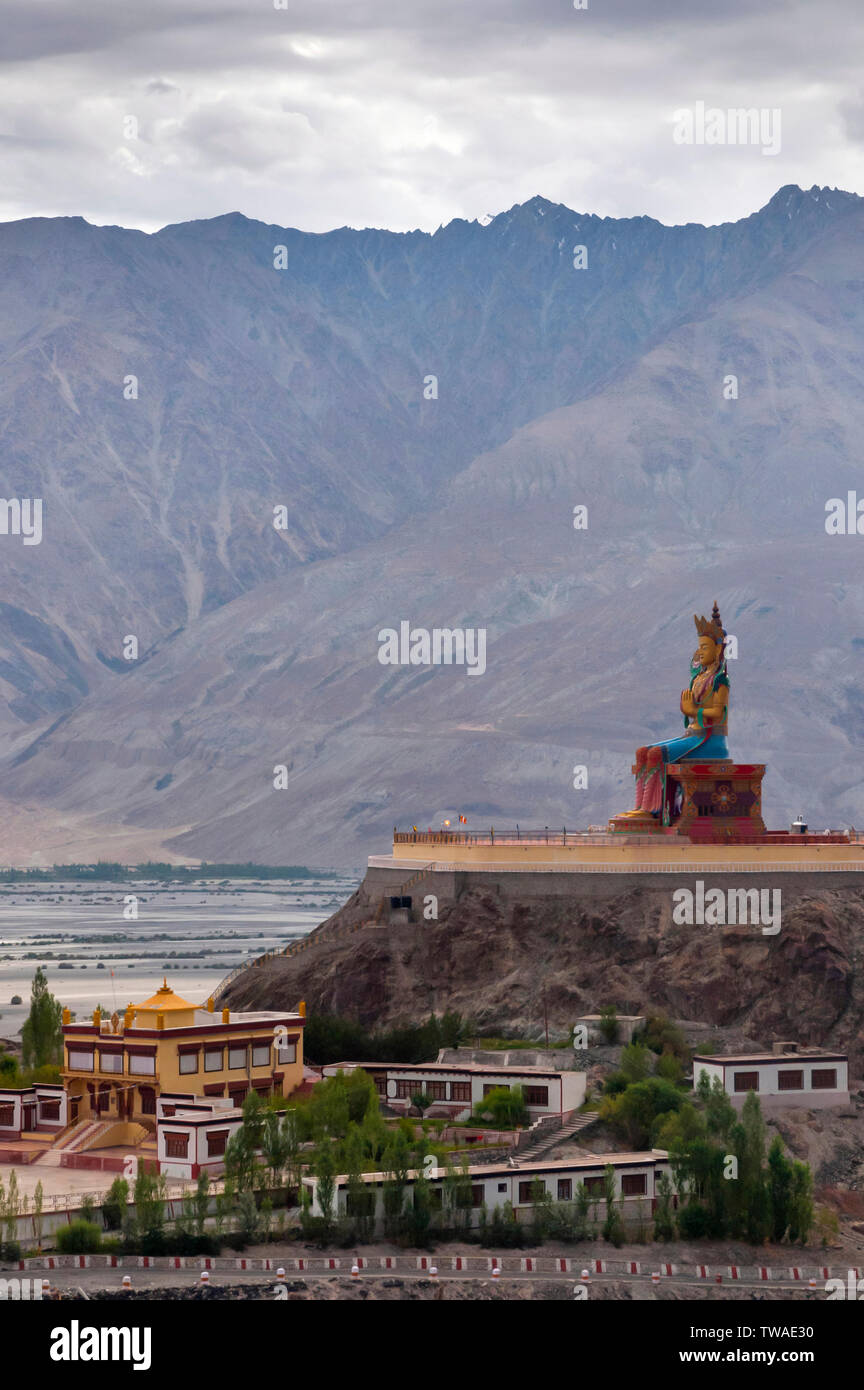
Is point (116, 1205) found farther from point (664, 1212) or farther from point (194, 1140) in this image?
point (664, 1212)

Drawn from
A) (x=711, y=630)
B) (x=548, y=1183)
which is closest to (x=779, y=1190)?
(x=548, y=1183)

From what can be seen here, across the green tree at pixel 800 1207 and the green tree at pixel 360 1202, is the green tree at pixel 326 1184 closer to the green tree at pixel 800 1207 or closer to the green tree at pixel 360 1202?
the green tree at pixel 360 1202

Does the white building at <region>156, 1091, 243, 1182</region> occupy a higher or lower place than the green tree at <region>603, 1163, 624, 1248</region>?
higher

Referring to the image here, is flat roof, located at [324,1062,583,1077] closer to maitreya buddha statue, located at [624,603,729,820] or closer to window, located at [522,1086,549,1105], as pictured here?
window, located at [522,1086,549,1105]

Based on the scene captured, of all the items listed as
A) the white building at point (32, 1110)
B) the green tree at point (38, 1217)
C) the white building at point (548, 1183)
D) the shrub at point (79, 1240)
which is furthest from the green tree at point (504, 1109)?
the shrub at point (79, 1240)

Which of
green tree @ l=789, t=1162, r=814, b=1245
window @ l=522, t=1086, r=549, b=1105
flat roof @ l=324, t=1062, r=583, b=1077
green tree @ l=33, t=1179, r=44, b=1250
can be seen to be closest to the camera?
green tree @ l=33, t=1179, r=44, b=1250

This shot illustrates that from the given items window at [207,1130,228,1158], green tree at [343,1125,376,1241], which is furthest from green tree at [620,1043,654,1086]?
green tree at [343,1125,376,1241]

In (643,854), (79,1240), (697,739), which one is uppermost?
(697,739)
